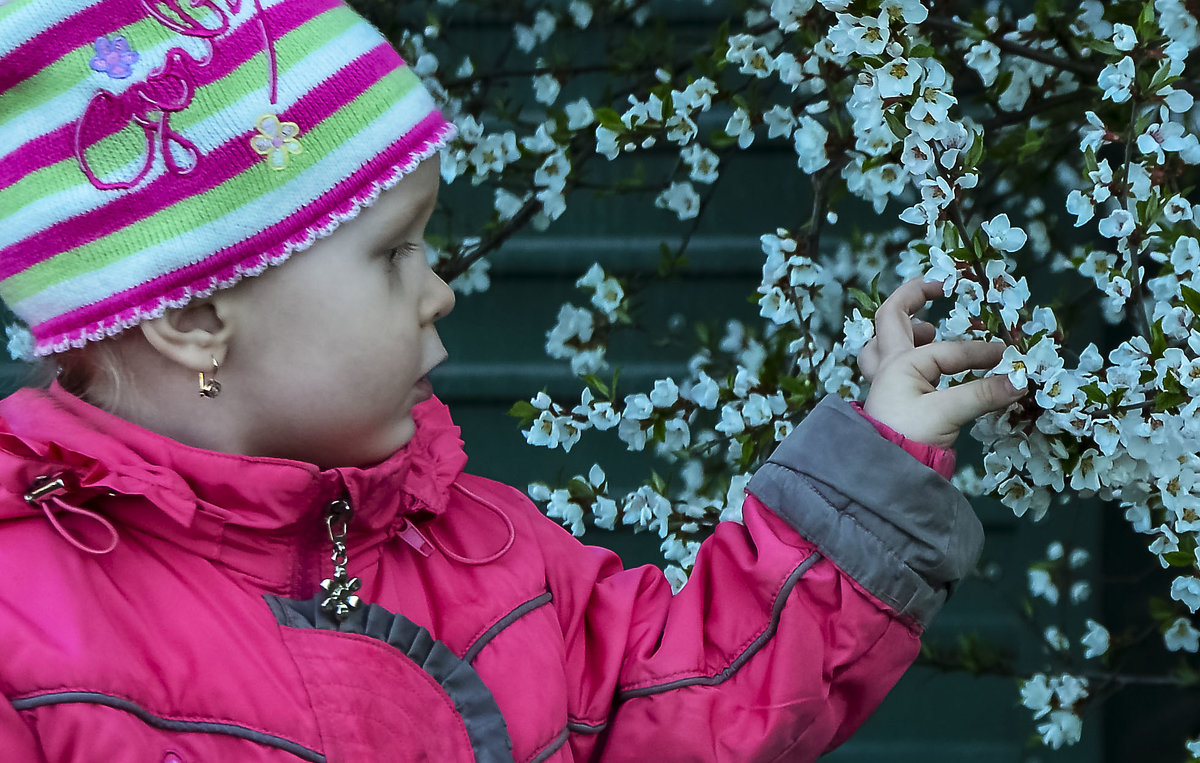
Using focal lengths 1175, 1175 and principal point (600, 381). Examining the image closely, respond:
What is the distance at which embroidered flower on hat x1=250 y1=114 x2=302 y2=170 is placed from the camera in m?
1.11

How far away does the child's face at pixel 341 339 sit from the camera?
3.76ft

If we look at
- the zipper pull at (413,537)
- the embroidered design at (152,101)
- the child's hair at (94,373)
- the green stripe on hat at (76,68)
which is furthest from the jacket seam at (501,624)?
the green stripe on hat at (76,68)

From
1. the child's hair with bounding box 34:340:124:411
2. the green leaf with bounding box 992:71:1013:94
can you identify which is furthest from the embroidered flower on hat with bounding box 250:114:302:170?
the green leaf with bounding box 992:71:1013:94

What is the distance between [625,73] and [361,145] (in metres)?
1.08

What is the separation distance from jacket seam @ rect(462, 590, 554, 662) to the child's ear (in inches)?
15.6

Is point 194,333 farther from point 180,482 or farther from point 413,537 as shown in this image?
point 413,537

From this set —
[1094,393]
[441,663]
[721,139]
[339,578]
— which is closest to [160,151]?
[339,578]

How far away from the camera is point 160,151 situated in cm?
109

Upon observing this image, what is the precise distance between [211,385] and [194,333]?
5 centimetres

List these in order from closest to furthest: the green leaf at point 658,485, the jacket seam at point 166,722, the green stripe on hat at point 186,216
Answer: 1. the jacket seam at point 166,722
2. the green stripe on hat at point 186,216
3. the green leaf at point 658,485

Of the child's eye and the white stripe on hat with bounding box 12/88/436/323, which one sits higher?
the white stripe on hat with bounding box 12/88/436/323

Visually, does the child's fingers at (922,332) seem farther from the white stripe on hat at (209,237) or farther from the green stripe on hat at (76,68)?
the green stripe on hat at (76,68)

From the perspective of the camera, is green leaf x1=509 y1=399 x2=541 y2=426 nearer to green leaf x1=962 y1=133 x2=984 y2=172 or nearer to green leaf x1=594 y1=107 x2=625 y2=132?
green leaf x1=594 y1=107 x2=625 y2=132

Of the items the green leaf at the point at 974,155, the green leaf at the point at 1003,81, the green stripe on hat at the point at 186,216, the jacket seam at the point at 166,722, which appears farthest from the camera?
the green leaf at the point at 1003,81
